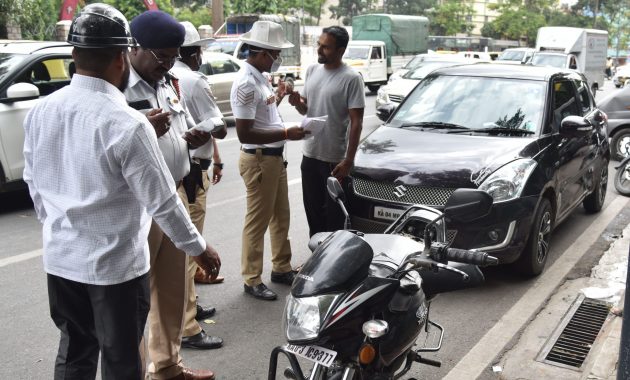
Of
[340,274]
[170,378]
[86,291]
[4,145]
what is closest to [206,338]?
[170,378]

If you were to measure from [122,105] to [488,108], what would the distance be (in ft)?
14.3

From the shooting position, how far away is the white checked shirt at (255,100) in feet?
14.9

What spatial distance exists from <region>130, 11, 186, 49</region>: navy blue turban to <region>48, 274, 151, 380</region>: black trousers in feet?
4.11

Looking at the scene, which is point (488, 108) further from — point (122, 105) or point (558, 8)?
point (558, 8)

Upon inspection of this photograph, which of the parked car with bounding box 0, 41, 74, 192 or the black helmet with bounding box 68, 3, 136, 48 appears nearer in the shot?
the black helmet with bounding box 68, 3, 136, 48

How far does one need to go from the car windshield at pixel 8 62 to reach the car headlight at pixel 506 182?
5.34m

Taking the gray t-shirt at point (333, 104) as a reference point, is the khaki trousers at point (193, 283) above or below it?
below

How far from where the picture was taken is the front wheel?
8.88 meters

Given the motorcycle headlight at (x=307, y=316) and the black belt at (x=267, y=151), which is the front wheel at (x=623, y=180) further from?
the motorcycle headlight at (x=307, y=316)

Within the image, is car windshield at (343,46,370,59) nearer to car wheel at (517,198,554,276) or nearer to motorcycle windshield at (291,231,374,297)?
car wheel at (517,198,554,276)

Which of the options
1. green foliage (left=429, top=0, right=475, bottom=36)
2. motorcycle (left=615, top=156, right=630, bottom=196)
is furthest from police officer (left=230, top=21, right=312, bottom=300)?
green foliage (left=429, top=0, right=475, bottom=36)

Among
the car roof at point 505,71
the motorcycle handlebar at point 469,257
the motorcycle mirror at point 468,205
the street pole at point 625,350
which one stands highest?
the car roof at point 505,71

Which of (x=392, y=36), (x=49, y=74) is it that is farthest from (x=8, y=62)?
(x=392, y=36)

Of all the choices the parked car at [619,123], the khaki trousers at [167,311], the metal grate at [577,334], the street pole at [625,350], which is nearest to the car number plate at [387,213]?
the metal grate at [577,334]
